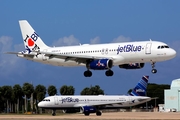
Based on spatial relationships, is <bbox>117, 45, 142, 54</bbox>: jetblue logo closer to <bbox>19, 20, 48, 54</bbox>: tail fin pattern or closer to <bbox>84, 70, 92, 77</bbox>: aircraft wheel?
<bbox>84, 70, 92, 77</bbox>: aircraft wheel

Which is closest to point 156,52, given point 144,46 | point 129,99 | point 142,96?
point 144,46

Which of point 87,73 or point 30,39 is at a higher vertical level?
point 30,39

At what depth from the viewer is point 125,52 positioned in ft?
285

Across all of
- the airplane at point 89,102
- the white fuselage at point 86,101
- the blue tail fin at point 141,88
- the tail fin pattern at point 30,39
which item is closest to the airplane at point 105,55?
the tail fin pattern at point 30,39

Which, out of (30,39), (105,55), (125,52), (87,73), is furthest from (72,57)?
(30,39)

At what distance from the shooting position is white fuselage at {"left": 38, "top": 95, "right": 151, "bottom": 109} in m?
144

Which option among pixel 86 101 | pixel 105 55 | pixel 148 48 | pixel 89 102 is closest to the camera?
pixel 148 48

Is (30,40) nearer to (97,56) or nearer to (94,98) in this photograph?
(97,56)

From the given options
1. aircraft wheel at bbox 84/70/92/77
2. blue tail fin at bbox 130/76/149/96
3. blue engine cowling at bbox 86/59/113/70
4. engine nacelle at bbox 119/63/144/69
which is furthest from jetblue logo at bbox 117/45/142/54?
blue tail fin at bbox 130/76/149/96

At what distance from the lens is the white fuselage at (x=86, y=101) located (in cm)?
14438

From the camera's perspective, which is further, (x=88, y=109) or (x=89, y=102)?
(x=89, y=102)

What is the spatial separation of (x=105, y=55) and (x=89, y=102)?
62.3 metres

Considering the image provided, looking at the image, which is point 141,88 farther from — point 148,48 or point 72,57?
point 148,48

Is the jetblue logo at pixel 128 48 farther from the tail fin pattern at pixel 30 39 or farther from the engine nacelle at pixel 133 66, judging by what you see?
the tail fin pattern at pixel 30 39
